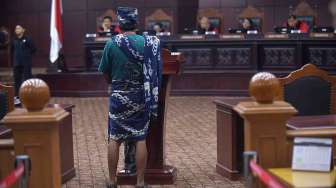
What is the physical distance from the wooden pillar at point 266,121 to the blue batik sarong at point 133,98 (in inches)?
59.0

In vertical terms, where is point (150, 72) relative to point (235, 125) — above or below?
above

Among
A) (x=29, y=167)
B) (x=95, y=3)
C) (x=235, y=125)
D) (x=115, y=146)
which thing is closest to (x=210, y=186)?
(x=235, y=125)

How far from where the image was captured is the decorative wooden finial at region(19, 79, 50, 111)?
9.32ft

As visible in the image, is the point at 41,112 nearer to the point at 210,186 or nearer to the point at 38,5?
the point at 210,186

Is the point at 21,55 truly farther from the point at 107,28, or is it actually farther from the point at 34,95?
the point at 34,95

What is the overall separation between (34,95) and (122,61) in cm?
156

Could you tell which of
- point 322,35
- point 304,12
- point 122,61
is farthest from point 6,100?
point 304,12

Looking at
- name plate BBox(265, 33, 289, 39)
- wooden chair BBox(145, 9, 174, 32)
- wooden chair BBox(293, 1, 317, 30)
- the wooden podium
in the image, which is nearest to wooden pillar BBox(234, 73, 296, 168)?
the wooden podium

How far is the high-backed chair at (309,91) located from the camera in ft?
16.5

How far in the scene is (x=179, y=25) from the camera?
50.6ft

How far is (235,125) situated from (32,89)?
2.42m

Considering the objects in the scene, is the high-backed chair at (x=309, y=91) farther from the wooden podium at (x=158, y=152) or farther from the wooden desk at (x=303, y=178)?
the wooden desk at (x=303, y=178)

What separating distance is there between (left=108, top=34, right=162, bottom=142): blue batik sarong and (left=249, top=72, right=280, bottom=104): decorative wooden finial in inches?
61.3

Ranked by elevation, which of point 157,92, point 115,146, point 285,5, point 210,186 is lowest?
point 210,186
